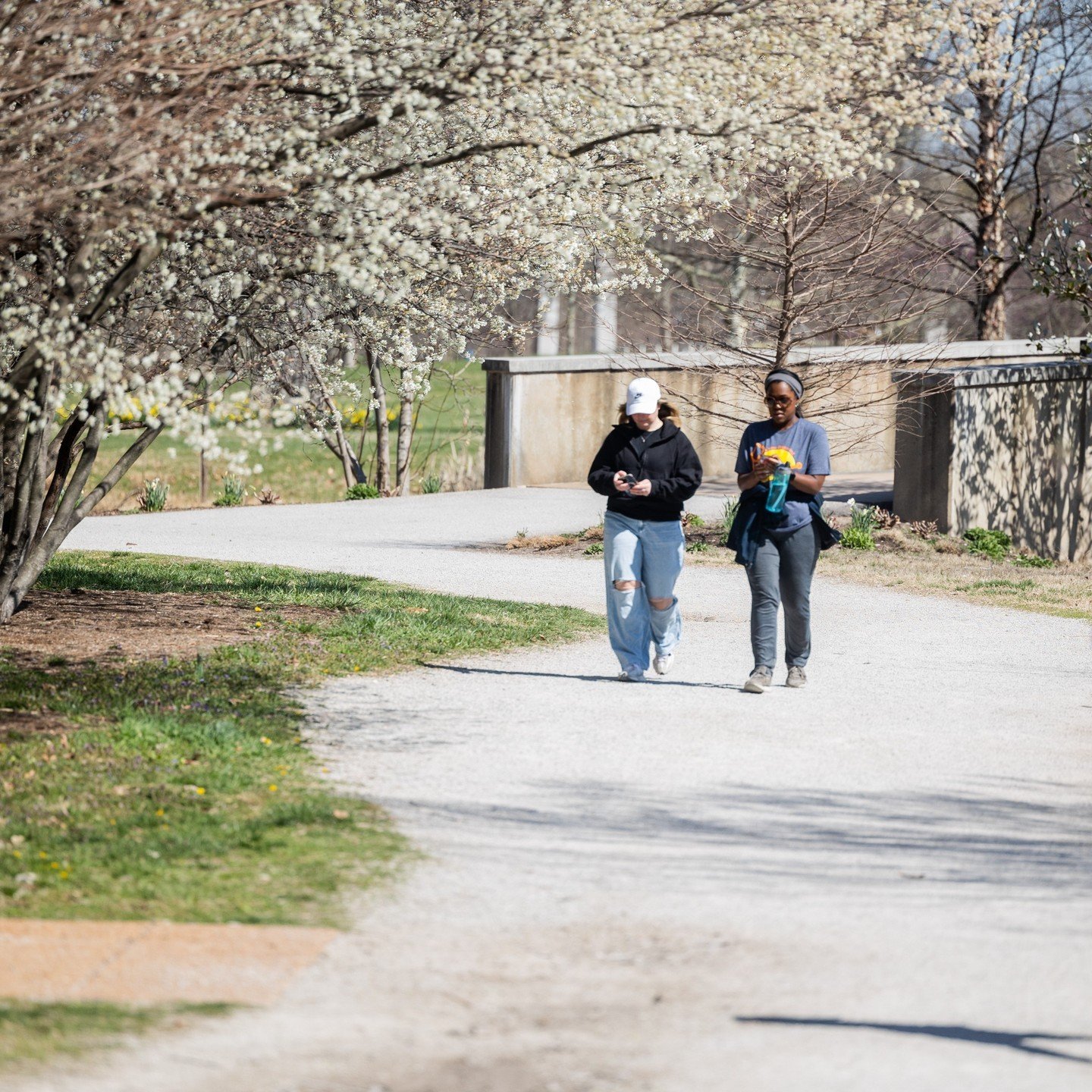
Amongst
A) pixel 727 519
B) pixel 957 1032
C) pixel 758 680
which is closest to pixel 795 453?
pixel 758 680

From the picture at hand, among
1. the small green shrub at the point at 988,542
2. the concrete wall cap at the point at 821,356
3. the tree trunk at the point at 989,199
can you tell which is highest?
the tree trunk at the point at 989,199

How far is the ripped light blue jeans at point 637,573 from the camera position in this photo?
9.05m

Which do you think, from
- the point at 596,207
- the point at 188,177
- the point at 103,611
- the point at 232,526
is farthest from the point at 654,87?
the point at 232,526

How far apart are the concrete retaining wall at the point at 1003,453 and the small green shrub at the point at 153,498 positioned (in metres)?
8.11

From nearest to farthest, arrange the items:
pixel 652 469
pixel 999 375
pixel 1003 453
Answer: pixel 652 469, pixel 999 375, pixel 1003 453

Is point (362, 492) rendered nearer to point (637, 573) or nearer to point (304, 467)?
point (304, 467)

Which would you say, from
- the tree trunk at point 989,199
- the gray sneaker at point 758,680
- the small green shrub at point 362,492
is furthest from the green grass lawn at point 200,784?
the tree trunk at point 989,199

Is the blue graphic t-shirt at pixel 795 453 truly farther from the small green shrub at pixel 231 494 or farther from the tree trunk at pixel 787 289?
the small green shrub at pixel 231 494

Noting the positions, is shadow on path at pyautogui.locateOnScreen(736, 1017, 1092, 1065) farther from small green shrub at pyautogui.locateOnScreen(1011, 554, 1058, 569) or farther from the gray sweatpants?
small green shrub at pyautogui.locateOnScreen(1011, 554, 1058, 569)

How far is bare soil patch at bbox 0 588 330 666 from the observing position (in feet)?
30.7

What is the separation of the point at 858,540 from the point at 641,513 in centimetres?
684

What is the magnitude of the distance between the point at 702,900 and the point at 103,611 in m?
6.47

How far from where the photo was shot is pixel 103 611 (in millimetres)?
10789

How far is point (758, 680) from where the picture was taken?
8836 mm
